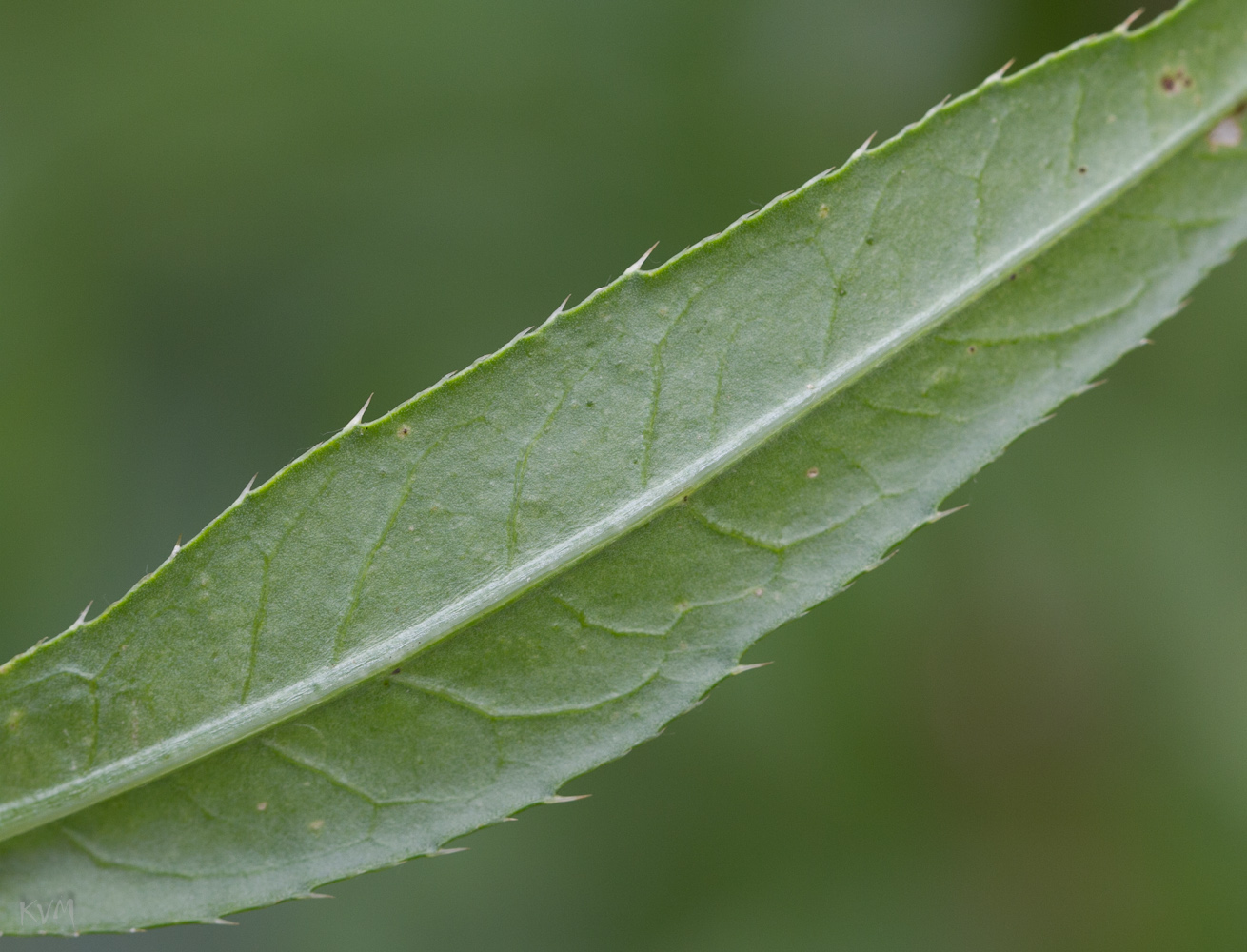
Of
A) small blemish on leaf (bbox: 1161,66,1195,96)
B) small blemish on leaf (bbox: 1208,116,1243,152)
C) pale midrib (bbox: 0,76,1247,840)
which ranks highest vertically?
small blemish on leaf (bbox: 1161,66,1195,96)

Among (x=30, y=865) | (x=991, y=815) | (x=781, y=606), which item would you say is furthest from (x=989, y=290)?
(x=991, y=815)

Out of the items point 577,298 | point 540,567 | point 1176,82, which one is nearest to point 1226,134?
point 1176,82

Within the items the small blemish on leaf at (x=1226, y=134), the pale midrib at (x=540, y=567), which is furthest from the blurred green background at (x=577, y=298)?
the small blemish on leaf at (x=1226, y=134)

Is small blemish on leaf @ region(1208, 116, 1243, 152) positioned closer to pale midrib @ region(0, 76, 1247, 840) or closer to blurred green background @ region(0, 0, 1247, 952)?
pale midrib @ region(0, 76, 1247, 840)

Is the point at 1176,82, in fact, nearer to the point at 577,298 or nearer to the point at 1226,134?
the point at 1226,134

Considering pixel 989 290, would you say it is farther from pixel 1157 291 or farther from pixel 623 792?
pixel 623 792

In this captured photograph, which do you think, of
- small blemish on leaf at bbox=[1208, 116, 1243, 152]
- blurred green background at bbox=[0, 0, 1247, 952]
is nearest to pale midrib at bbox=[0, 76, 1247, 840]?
small blemish on leaf at bbox=[1208, 116, 1243, 152]

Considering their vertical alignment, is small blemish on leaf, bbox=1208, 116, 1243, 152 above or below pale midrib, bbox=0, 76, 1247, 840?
above
